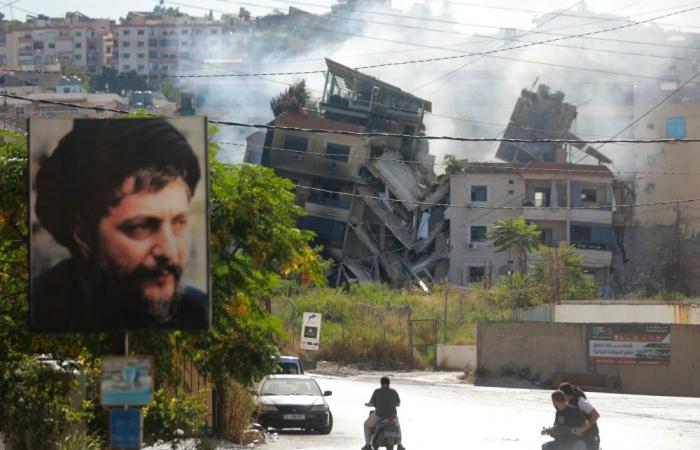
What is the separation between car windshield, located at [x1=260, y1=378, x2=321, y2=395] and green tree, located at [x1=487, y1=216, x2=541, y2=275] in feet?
163

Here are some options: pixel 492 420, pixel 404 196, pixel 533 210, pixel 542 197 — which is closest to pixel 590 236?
pixel 542 197

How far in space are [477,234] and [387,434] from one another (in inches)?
2638

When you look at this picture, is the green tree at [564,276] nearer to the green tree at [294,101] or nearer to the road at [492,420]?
the green tree at [294,101]

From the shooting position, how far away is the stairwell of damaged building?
280 feet

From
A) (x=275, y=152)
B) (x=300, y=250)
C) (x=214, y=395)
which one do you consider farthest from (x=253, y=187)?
(x=275, y=152)

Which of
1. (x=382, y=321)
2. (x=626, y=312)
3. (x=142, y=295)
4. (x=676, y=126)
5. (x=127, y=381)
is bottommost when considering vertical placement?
(x=127, y=381)

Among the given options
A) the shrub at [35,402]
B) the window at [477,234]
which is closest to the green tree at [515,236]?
the window at [477,234]

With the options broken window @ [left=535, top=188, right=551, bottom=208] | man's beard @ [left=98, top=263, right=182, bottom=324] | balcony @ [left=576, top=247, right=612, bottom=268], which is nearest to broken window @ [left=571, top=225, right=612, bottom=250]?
balcony @ [left=576, top=247, right=612, bottom=268]

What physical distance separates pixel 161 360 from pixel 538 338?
34.8 meters

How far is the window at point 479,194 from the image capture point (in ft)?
283

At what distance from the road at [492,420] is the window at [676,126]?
63788 mm

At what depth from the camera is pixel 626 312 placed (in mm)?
52469

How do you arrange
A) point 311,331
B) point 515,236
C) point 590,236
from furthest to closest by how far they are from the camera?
point 590,236, point 515,236, point 311,331

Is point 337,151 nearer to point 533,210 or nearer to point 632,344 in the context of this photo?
point 533,210
